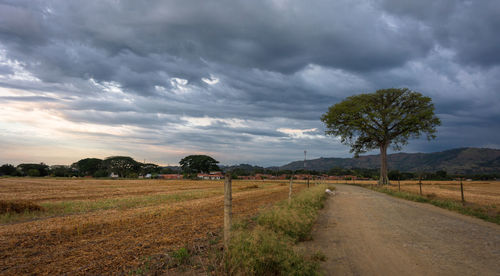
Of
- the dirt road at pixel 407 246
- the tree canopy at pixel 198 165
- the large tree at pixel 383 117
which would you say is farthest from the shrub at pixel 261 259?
the tree canopy at pixel 198 165

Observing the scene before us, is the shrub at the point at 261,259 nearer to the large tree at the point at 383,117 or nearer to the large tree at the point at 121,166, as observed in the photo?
the large tree at the point at 383,117

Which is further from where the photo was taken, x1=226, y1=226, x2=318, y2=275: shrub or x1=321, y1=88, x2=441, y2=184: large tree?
x1=321, y1=88, x2=441, y2=184: large tree

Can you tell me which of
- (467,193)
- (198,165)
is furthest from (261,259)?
(198,165)

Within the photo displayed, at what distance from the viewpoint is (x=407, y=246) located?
7113mm

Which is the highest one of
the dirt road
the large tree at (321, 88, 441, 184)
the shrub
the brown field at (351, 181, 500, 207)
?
the large tree at (321, 88, 441, 184)

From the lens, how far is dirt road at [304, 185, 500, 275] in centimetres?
551

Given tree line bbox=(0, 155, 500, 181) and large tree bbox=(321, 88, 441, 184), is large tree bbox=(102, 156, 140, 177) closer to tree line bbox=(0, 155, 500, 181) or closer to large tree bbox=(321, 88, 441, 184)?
tree line bbox=(0, 155, 500, 181)

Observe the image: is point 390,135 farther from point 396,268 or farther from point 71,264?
point 71,264

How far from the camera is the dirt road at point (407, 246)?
217 inches

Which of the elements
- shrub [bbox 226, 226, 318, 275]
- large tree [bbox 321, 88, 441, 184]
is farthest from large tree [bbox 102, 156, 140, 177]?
shrub [bbox 226, 226, 318, 275]

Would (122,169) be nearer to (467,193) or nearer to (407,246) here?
(467,193)

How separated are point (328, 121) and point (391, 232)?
1221 inches

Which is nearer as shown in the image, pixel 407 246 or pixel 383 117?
pixel 407 246

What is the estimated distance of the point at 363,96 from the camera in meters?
36.1
